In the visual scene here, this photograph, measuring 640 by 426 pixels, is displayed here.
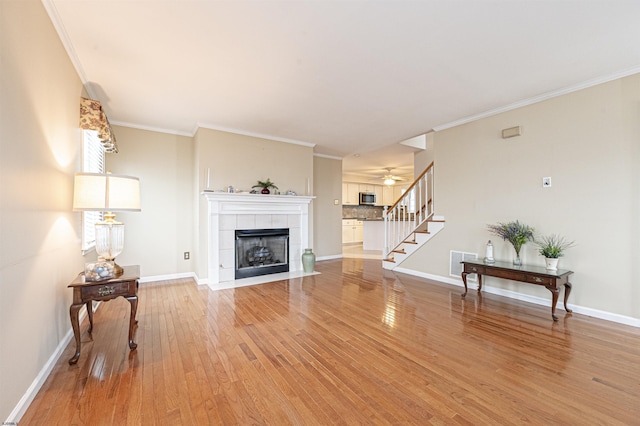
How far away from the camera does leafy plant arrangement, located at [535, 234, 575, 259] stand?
10.5 ft

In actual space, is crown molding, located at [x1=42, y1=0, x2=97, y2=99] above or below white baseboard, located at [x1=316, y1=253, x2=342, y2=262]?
above

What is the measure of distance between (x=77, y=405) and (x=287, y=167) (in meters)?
4.40

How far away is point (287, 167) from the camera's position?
5406mm

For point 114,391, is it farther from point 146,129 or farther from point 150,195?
point 146,129

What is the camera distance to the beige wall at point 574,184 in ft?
9.50

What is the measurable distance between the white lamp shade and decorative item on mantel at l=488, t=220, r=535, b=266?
443 cm

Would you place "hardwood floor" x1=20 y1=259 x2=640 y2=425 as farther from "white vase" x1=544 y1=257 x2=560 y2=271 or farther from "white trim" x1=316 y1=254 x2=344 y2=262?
"white trim" x1=316 y1=254 x2=344 y2=262

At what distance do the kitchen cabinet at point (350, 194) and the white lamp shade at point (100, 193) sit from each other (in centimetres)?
817

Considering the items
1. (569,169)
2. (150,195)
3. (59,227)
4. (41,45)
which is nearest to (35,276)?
(59,227)

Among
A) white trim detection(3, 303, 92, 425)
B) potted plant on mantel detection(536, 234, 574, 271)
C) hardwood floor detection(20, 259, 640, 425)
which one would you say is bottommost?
hardwood floor detection(20, 259, 640, 425)

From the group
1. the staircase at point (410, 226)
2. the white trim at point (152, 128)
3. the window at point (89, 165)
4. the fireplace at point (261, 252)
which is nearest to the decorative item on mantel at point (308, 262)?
the fireplace at point (261, 252)

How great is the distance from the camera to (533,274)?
10.2 ft

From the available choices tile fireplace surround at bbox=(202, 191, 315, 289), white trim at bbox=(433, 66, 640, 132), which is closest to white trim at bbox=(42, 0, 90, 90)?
tile fireplace surround at bbox=(202, 191, 315, 289)

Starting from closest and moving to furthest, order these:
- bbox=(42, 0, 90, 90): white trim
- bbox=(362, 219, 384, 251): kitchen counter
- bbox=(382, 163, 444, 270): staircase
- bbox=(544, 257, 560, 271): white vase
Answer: bbox=(42, 0, 90, 90): white trim
bbox=(544, 257, 560, 271): white vase
bbox=(382, 163, 444, 270): staircase
bbox=(362, 219, 384, 251): kitchen counter
